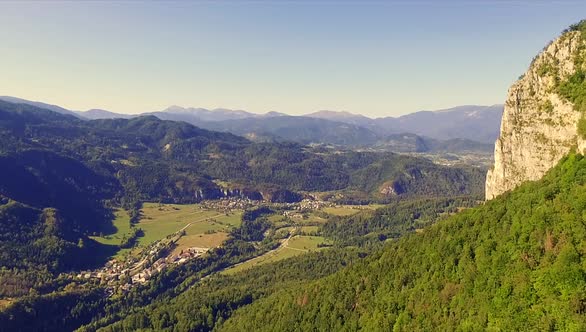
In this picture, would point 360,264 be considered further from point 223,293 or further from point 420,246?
point 223,293

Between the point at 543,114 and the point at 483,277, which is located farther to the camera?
the point at 543,114

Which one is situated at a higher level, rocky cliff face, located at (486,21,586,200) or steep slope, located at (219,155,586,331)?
rocky cliff face, located at (486,21,586,200)

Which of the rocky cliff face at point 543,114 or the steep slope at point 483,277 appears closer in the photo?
the steep slope at point 483,277

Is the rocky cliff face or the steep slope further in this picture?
the rocky cliff face

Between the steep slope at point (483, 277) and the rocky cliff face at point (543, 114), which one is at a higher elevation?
the rocky cliff face at point (543, 114)

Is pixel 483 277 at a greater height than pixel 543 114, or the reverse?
pixel 543 114
